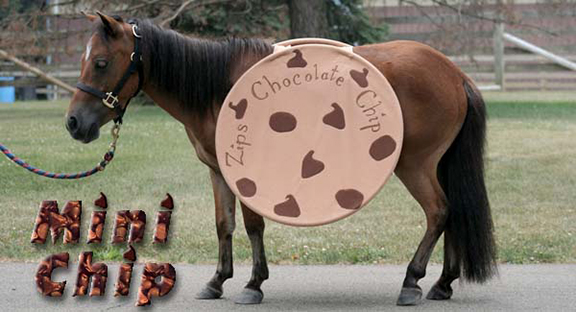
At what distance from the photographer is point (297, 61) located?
6363mm

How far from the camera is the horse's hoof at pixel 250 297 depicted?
6.56 metres

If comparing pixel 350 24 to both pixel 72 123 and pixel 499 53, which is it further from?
pixel 72 123

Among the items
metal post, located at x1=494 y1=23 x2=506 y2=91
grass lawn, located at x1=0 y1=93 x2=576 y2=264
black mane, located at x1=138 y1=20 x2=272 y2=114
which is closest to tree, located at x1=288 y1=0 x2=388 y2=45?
metal post, located at x1=494 y1=23 x2=506 y2=91

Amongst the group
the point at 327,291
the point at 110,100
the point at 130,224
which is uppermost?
the point at 110,100

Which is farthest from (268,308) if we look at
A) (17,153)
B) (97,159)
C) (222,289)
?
(17,153)

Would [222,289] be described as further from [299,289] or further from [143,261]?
[143,261]

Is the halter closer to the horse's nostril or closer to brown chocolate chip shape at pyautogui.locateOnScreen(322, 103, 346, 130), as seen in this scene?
the horse's nostril

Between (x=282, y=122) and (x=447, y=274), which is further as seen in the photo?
(x=447, y=274)

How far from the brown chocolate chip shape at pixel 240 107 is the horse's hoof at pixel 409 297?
154 cm

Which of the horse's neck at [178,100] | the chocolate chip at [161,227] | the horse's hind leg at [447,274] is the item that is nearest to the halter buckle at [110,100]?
the horse's neck at [178,100]

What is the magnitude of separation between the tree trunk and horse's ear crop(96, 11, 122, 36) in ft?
46.3

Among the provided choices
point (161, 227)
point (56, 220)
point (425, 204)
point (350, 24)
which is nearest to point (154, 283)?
point (161, 227)

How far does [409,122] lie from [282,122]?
82 cm

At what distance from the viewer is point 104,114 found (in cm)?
624
